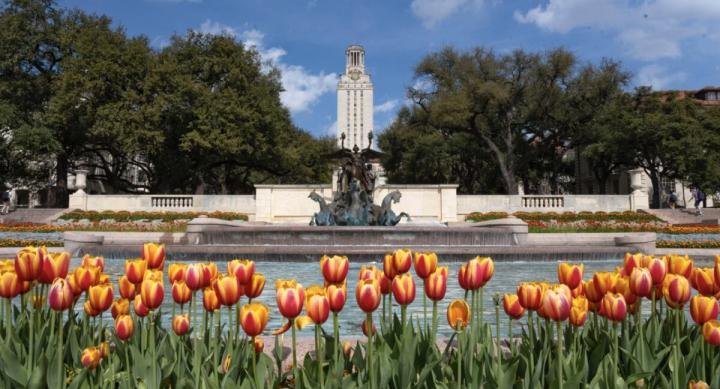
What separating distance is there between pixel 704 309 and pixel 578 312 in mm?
612

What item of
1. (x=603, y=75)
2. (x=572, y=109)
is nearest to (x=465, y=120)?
(x=572, y=109)

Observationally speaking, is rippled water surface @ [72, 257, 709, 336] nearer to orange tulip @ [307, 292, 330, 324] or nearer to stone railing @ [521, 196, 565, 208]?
orange tulip @ [307, 292, 330, 324]

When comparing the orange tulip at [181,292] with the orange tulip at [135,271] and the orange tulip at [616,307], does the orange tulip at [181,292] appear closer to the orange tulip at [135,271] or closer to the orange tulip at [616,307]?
the orange tulip at [135,271]

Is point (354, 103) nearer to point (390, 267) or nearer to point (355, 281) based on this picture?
point (355, 281)

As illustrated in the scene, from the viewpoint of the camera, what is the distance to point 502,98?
148ft

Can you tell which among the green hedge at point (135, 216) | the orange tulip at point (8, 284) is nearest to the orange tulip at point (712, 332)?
the orange tulip at point (8, 284)

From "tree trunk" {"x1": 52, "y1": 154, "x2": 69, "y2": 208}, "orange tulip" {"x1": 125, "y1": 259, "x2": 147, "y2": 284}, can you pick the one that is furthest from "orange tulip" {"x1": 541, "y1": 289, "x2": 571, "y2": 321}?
"tree trunk" {"x1": 52, "y1": 154, "x2": 69, "y2": 208}

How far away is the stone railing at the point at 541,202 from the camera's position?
1499 inches

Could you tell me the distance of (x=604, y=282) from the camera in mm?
2973

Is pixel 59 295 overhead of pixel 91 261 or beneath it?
beneath

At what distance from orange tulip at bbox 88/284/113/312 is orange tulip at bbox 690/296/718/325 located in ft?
9.71

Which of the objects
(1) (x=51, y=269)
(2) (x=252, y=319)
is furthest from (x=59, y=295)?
(2) (x=252, y=319)

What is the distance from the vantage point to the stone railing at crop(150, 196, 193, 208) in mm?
38125

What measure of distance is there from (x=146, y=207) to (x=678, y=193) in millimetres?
58374
